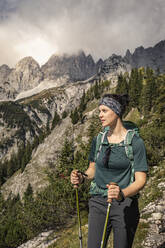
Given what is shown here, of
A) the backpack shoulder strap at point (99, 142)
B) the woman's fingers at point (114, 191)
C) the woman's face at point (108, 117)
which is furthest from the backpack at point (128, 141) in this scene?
the woman's fingers at point (114, 191)

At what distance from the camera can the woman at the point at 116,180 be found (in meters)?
3.01

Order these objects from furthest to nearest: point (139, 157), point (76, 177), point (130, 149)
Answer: point (76, 177) < point (130, 149) < point (139, 157)

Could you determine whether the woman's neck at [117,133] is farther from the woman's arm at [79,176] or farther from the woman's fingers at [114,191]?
the woman's fingers at [114,191]

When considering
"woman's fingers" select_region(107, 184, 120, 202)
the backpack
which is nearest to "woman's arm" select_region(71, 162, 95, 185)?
the backpack

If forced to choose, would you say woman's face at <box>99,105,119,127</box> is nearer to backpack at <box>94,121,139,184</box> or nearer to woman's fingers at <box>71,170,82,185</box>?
backpack at <box>94,121,139,184</box>

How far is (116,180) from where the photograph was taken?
3.21 m

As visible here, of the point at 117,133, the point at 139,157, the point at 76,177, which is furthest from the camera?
the point at 76,177

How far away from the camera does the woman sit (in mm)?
3010

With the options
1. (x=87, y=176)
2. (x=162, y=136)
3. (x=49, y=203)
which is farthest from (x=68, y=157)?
(x=87, y=176)

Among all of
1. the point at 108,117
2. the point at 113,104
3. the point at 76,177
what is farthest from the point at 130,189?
the point at 113,104

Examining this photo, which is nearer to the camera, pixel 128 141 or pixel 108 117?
pixel 128 141

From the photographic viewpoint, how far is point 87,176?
12.4 feet

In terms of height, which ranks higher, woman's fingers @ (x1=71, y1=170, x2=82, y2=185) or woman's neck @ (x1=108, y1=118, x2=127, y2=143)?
woman's neck @ (x1=108, y1=118, x2=127, y2=143)

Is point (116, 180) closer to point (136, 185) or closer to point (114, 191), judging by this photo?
point (136, 185)
